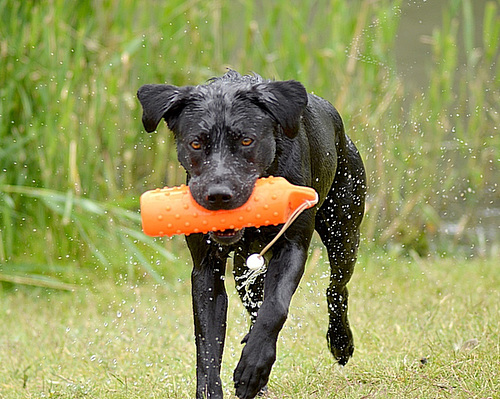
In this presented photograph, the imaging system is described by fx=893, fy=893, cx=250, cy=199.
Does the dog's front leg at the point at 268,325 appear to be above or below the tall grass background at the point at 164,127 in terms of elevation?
above

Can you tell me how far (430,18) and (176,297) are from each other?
178 inches

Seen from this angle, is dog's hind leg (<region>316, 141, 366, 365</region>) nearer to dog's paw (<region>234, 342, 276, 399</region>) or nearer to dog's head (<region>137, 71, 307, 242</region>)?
dog's head (<region>137, 71, 307, 242</region>)

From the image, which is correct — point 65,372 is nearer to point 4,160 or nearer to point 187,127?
point 187,127

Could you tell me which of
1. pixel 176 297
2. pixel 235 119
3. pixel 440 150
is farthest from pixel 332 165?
pixel 440 150

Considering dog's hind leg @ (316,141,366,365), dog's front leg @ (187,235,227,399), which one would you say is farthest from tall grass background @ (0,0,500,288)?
dog's front leg @ (187,235,227,399)

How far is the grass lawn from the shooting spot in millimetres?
4137

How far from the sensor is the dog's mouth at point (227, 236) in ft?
11.8

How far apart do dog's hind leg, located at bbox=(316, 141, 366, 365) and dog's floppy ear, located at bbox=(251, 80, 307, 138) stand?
1.03 m

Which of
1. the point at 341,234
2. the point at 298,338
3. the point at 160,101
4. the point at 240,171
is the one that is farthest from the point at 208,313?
the point at 298,338

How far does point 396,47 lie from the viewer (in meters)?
9.31

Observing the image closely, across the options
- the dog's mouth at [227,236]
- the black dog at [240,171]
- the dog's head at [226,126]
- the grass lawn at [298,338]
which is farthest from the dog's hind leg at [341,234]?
the dog's mouth at [227,236]

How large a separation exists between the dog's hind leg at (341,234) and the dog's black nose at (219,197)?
4.09ft

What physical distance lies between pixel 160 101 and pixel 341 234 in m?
1.41

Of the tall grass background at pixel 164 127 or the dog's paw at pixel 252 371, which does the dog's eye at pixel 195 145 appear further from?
the tall grass background at pixel 164 127
